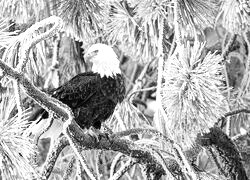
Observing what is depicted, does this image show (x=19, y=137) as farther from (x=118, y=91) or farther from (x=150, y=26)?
(x=150, y=26)

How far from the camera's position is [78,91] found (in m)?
A: 3.45

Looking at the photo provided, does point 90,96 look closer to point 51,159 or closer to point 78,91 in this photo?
point 78,91

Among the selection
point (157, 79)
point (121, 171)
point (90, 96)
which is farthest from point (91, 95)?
point (121, 171)

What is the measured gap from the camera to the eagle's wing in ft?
11.3

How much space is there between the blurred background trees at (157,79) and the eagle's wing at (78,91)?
18 centimetres

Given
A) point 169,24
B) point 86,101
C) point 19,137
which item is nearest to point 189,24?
point 169,24

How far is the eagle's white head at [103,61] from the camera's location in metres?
3.55

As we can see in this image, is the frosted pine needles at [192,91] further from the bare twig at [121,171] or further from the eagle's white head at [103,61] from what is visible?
the eagle's white head at [103,61]

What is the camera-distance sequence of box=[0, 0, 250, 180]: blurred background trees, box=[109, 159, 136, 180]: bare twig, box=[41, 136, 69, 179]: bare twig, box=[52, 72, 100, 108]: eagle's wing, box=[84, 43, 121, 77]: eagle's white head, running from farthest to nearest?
box=[84, 43, 121, 77]: eagle's white head
box=[52, 72, 100, 108]: eagle's wing
box=[109, 159, 136, 180]: bare twig
box=[0, 0, 250, 180]: blurred background trees
box=[41, 136, 69, 179]: bare twig

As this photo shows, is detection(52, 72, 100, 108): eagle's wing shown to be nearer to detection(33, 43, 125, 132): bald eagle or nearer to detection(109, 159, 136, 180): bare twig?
detection(33, 43, 125, 132): bald eagle

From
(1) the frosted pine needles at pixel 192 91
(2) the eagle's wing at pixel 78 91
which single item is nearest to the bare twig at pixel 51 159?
(1) the frosted pine needles at pixel 192 91

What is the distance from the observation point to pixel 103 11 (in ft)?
12.6

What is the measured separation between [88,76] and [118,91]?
19 cm

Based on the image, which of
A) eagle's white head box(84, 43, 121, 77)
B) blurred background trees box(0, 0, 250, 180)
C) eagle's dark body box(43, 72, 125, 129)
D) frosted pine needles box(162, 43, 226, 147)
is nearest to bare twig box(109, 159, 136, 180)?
blurred background trees box(0, 0, 250, 180)
